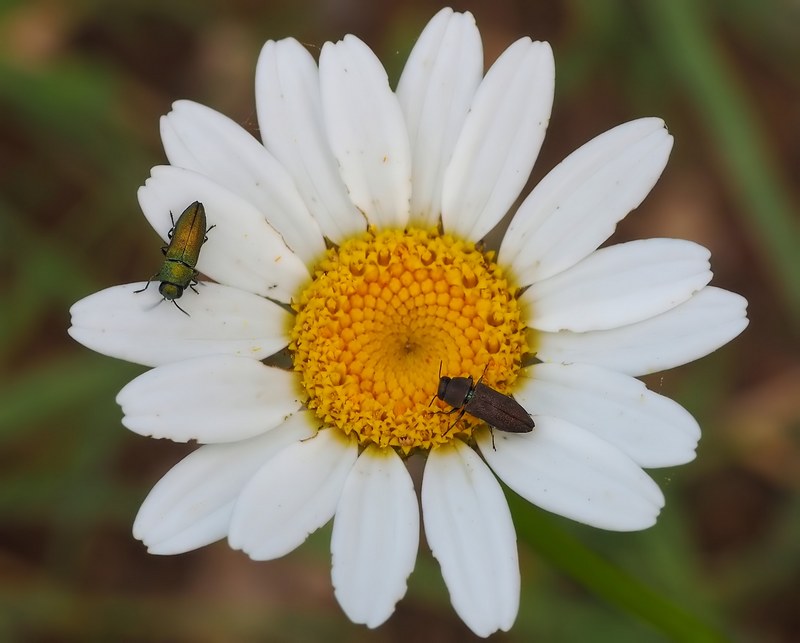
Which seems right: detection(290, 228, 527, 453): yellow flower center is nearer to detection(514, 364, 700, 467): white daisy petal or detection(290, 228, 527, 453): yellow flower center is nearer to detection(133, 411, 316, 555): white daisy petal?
detection(514, 364, 700, 467): white daisy petal

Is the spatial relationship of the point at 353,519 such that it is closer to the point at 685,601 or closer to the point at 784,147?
the point at 685,601

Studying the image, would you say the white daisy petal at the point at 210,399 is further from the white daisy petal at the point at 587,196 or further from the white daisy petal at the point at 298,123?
the white daisy petal at the point at 587,196

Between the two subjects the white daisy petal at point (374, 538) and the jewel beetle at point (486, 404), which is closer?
the white daisy petal at point (374, 538)

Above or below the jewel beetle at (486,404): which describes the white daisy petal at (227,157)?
above

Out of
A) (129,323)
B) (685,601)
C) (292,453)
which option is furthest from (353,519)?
(685,601)

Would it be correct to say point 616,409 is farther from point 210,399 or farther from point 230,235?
point 230,235

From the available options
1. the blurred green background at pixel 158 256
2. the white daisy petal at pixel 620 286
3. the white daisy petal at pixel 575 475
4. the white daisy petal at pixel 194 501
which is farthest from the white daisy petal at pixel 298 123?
the blurred green background at pixel 158 256

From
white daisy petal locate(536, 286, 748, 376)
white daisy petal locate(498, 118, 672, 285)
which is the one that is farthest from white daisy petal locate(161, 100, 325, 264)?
white daisy petal locate(536, 286, 748, 376)
